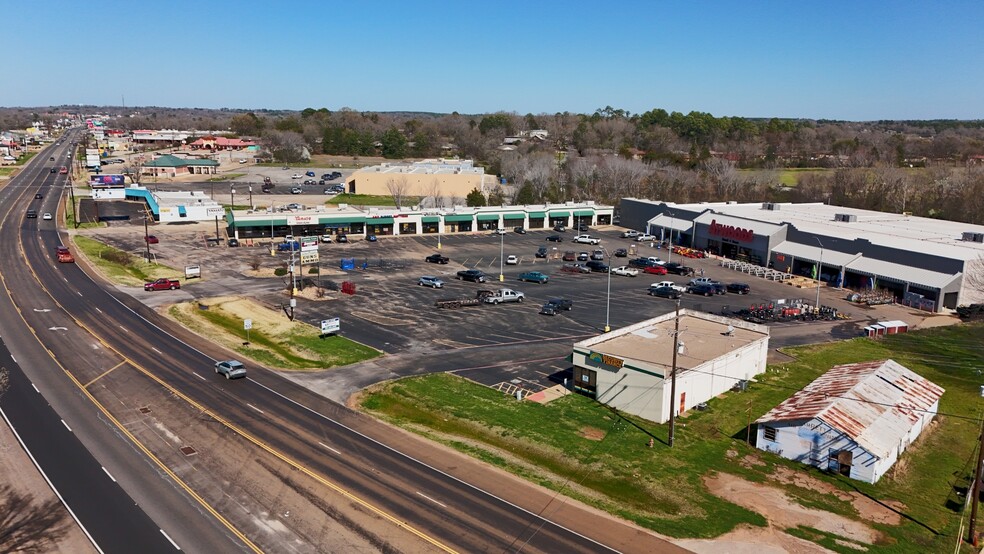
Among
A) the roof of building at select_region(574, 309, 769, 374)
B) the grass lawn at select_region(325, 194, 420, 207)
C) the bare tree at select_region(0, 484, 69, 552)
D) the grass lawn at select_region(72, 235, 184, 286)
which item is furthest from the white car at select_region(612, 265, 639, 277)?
the bare tree at select_region(0, 484, 69, 552)

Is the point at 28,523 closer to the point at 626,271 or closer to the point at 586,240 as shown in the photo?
the point at 626,271

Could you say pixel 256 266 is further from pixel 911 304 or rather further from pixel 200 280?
pixel 911 304

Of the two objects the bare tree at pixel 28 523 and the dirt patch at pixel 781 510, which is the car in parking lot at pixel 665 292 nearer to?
the dirt patch at pixel 781 510

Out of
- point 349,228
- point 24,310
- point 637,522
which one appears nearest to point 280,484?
point 637,522

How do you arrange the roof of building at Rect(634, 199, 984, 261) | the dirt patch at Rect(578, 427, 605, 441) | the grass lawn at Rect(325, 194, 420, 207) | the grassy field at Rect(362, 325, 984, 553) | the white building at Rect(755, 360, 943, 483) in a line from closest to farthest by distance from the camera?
1. the grassy field at Rect(362, 325, 984, 553)
2. the white building at Rect(755, 360, 943, 483)
3. the dirt patch at Rect(578, 427, 605, 441)
4. the roof of building at Rect(634, 199, 984, 261)
5. the grass lawn at Rect(325, 194, 420, 207)

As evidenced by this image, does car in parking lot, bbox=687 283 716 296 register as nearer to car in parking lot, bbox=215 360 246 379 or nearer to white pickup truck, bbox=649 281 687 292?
white pickup truck, bbox=649 281 687 292

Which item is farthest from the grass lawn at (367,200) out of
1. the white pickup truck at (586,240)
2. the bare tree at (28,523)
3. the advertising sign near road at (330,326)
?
the bare tree at (28,523)
